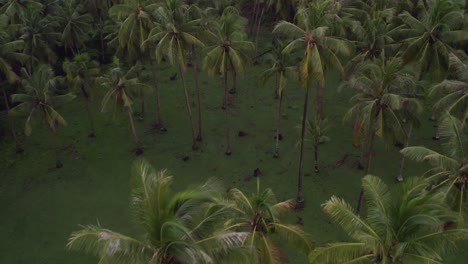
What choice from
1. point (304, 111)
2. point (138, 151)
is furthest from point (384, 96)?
point (138, 151)

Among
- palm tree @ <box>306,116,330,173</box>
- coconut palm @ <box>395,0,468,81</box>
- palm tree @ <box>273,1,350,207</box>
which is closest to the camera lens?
palm tree @ <box>273,1,350,207</box>

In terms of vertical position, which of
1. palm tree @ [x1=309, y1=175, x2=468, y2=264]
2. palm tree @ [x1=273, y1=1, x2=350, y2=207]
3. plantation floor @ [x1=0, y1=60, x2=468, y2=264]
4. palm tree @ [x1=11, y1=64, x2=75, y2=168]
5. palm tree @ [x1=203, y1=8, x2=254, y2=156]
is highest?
palm tree @ [x1=273, y1=1, x2=350, y2=207]

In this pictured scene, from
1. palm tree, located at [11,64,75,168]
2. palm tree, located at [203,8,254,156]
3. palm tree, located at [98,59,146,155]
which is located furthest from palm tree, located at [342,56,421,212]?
palm tree, located at [11,64,75,168]

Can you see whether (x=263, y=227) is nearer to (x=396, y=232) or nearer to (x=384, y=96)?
(x=396, y=232)

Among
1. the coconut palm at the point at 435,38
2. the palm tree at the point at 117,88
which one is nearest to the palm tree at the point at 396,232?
the coconut palm at the point at 435,38

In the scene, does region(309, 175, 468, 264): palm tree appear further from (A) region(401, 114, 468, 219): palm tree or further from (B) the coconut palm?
(B) the coconut palm

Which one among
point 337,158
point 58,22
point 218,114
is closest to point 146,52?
point 218,114

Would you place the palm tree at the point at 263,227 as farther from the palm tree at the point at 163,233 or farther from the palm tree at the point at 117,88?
the palm tree at the point at 117,88
